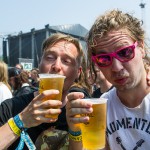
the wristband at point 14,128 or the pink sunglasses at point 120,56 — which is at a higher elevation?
the pink sunglasses at point 120,56

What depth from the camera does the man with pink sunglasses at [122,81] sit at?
2135mm

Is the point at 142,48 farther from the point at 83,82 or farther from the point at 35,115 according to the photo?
the point at 35,115

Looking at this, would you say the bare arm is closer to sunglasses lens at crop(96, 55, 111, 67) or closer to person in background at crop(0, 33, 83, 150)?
person in background at crop(0, 33, 83, 150)

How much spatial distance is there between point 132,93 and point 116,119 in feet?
0.82

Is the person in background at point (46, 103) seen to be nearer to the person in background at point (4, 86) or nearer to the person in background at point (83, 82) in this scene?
the person in background at point (83, 82)

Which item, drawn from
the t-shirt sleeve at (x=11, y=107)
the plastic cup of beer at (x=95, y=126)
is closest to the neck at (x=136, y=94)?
the plastic cup of beer at (x=95, y=126)

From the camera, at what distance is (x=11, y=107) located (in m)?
2.37

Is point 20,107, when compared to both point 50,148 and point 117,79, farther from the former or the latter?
point 117,79

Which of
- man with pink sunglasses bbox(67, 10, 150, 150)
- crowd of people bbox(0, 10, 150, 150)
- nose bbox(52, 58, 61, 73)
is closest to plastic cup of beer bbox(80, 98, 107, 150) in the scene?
crowd of people bbox(0, 10, 150, 150)

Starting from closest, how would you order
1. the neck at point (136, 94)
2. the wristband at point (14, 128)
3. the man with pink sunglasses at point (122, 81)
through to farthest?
the wristband at point (14, 128) → the man with pink sunglasses at point (122, 81) → the neck at point (136, 94)

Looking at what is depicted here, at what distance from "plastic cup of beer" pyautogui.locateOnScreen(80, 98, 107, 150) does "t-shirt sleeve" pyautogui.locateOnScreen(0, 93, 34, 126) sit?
72cm

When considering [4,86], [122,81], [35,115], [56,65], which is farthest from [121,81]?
[4,86]

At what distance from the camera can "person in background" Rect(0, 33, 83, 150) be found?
1.85 metres

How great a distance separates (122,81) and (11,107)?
0.97 meters
